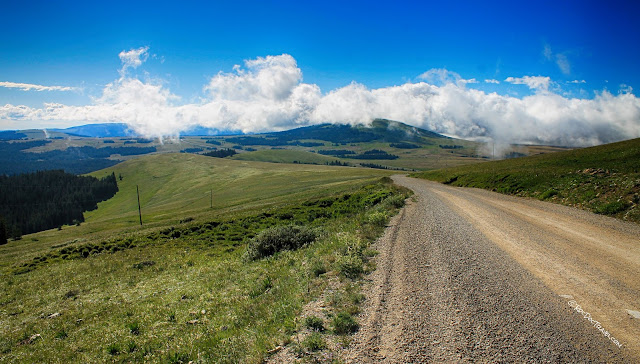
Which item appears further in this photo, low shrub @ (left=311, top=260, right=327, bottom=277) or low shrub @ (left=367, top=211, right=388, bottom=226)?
low shrub @ (left=367, top=211, right=388, bottom=226)

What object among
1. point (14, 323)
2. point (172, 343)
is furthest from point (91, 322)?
point (172, 343)

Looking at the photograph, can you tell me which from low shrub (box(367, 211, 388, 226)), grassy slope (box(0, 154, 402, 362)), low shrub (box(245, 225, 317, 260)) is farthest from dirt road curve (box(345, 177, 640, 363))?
low shrub (box(245, 225, 317, 260))

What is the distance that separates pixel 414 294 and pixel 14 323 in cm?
2050

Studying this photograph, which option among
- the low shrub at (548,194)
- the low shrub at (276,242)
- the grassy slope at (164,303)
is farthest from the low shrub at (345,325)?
the low shrub at (548,194)

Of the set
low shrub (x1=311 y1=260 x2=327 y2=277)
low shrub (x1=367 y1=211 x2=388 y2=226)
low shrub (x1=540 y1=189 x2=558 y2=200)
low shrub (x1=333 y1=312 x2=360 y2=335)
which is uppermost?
low shrub (x1=540 y1=189 x2=558 y2=200)

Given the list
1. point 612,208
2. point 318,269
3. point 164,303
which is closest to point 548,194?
point 612,208

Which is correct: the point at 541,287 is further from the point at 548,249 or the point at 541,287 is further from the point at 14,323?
the point at 14,323

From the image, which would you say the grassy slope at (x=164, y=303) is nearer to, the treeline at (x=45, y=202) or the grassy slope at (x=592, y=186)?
the grassy slope at (x=592, y=186)

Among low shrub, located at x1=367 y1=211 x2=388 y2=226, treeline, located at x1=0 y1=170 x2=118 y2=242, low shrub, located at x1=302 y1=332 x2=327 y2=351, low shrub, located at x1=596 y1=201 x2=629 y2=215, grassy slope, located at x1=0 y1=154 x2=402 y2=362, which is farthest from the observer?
treeline, located at x1=0 y1=170 x2=118 y2=242

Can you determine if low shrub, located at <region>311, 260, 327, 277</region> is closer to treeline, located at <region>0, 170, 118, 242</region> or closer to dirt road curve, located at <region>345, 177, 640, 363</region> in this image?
dirt road curve, located at <region>345, 177, 640, 363</region>

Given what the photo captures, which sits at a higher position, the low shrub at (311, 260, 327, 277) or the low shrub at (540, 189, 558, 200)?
the low shrub at (540, 189, 558, 200)

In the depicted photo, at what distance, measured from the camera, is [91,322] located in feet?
48.6

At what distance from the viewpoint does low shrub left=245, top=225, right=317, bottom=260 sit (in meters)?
21.8

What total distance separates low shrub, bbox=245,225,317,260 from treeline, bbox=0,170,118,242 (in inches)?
6079
